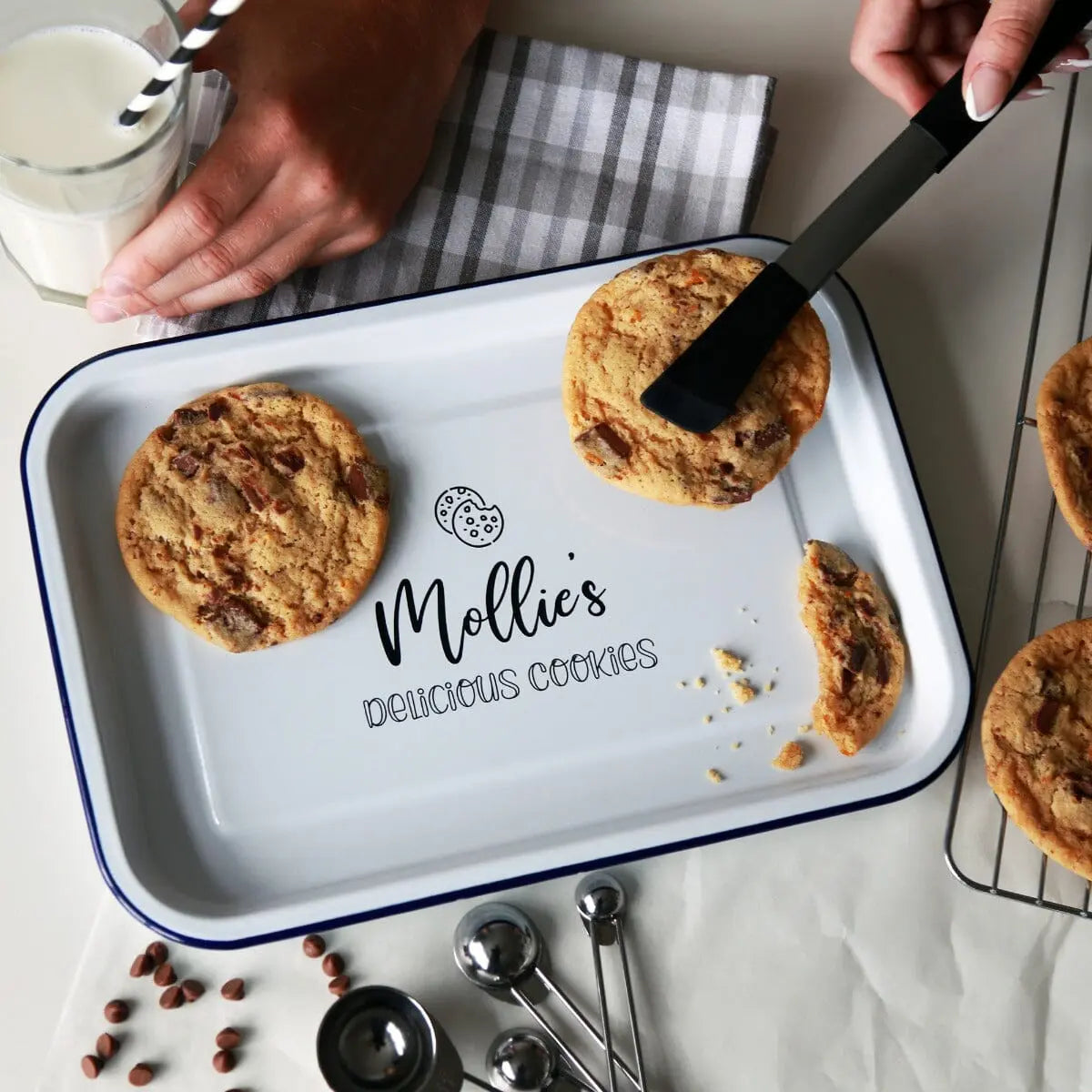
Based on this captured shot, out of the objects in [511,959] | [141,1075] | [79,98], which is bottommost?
[141,1075]

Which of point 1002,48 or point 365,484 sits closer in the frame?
point 1002,48

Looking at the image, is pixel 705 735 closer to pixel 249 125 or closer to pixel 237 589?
pixel 237 589

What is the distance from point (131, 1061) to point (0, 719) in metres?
0.42

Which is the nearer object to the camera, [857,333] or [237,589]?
[237,589]

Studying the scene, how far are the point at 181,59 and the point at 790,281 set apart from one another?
2.16 ft

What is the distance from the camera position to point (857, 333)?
1.38m

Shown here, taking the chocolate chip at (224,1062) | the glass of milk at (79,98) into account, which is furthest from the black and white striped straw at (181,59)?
the chocolate chip at (224,1062)

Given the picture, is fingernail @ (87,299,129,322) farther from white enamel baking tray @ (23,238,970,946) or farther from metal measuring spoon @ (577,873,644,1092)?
metal measuring spoon @ (577,873,644,1092)

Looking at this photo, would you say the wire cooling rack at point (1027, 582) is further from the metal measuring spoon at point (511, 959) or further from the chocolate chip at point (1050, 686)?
the metal measuring spoon at point (511, 959)

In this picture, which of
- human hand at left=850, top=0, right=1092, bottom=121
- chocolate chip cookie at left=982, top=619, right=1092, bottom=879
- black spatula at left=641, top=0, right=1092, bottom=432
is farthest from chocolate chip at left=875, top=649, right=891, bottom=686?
human hand at left=850, top=0, right=1092, bottom=121

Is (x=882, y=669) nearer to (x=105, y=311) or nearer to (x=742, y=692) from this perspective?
(x=742, y=692)

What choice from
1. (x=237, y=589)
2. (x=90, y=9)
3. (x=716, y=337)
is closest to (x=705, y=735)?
(x=716, y=337)

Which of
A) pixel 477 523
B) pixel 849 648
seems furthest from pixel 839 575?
pixel 477 523

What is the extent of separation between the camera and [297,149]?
4.09ft
